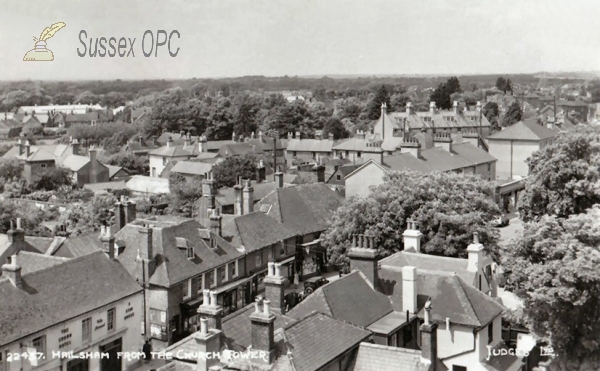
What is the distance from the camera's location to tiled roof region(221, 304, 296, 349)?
73.6 ft

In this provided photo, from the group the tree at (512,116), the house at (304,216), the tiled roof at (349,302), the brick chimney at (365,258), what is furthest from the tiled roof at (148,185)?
the tree at (512,116)

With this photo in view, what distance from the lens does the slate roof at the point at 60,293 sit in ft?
88.3

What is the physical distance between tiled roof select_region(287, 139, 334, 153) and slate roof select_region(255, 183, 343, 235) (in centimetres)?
4681

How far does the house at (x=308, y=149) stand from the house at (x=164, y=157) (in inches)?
671

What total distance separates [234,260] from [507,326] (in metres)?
17.0

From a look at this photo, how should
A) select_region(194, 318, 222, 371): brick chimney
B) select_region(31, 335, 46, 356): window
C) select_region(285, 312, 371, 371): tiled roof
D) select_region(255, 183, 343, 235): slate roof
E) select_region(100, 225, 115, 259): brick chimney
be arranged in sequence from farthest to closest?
select_region(255, 183, 343, 235): slate roof, select_region(100, 225, 115, 259): brick chimney, select_region(31, 335, 46, 356): window, select_region(285, 312, 371, 371): tiled roof, select_region(194, 318, 222, 371): brick chimney

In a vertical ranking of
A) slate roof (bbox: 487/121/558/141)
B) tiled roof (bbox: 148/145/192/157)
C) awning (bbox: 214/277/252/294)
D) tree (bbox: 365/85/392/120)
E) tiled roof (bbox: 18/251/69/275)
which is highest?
tree (bbox: 365/85/392/120)

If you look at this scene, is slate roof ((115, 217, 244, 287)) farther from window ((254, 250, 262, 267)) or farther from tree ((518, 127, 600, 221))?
tree ((518, 127, 600, 221))

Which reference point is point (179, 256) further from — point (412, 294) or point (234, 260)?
point (412, 294)

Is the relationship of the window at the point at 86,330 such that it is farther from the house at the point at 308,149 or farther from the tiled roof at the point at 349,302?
the house at the point at 308,149

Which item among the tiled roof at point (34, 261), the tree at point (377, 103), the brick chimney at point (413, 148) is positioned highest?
the tree at point (377, 103)

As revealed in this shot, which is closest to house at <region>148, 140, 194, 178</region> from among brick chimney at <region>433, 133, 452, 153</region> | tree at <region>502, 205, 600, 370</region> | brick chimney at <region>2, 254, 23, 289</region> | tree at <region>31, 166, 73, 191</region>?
tree at <region>31, 166, 73, 191</region>

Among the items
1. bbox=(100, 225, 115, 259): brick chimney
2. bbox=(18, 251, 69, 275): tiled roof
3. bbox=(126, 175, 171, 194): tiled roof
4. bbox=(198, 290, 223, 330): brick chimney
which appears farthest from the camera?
bbox=(126, 175, 171, 194): tiled roof

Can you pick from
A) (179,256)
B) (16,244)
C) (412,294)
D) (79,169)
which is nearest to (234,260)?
(179,256)
